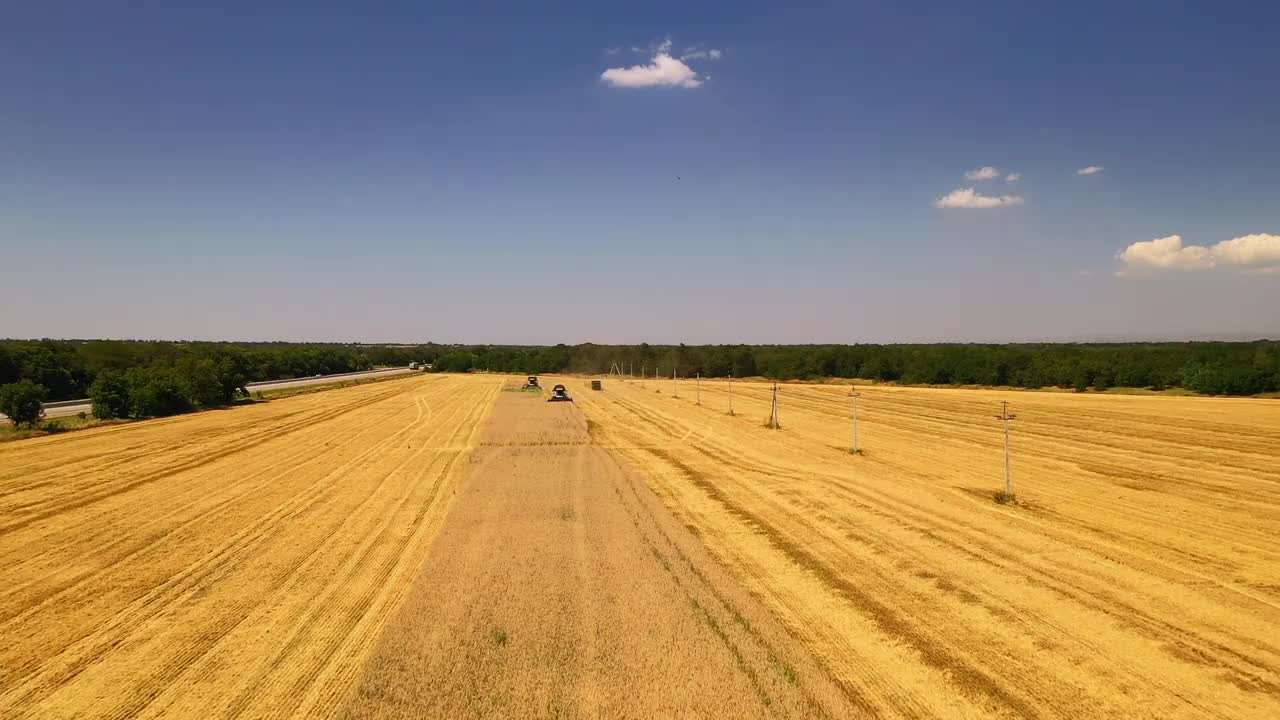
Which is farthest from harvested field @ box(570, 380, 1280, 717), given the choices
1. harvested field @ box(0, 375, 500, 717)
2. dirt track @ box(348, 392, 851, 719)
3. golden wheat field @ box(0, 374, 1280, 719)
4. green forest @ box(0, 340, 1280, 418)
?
green forest @ box(0, 340, 1280, 418)

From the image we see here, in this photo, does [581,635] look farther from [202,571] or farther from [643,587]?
[202,571]

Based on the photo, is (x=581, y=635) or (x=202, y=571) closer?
(x=581, y=635)

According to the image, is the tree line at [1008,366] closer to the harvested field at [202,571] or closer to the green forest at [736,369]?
the green forest at [736,369]

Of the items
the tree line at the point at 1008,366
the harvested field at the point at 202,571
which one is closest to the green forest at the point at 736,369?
the tree line at the point at 1008,366

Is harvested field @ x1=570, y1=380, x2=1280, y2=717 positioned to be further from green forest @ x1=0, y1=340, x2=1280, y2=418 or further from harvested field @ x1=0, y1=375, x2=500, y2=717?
green forest @ x1=0, y1=340, x2=1280, y2=418

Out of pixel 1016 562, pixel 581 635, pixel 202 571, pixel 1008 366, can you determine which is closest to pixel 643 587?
pixel 581 635
